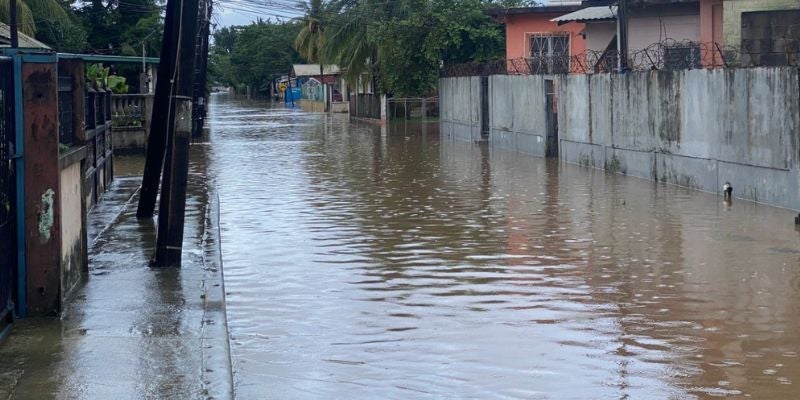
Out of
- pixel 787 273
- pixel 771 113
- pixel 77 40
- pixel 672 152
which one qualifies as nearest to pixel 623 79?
pixel 672 152

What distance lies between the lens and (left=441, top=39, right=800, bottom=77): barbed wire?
22250mm

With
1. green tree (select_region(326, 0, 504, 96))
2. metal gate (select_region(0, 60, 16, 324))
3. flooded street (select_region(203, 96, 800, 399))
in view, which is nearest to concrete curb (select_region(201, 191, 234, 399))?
flooded street (select_region(203, 96, 800, 399))

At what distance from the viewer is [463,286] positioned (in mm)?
12000

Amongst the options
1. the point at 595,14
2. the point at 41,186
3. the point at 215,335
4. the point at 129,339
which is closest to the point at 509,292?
the point at 215,335

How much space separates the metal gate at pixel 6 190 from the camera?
8.83 m

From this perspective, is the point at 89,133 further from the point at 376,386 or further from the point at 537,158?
the point at 537,158

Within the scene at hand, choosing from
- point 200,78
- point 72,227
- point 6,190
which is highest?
point 200,78

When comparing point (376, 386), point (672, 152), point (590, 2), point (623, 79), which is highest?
point (590, 2)

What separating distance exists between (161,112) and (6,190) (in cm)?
651

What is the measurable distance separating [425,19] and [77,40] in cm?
1518

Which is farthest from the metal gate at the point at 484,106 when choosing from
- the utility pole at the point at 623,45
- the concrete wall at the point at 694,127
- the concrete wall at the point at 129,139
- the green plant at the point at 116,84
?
the green plant at the point at 116,84

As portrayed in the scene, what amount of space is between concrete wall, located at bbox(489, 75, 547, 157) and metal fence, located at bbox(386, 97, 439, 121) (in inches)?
838

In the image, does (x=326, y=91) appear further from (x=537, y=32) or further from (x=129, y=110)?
(x=129, y=110)

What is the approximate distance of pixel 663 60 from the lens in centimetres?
2553
